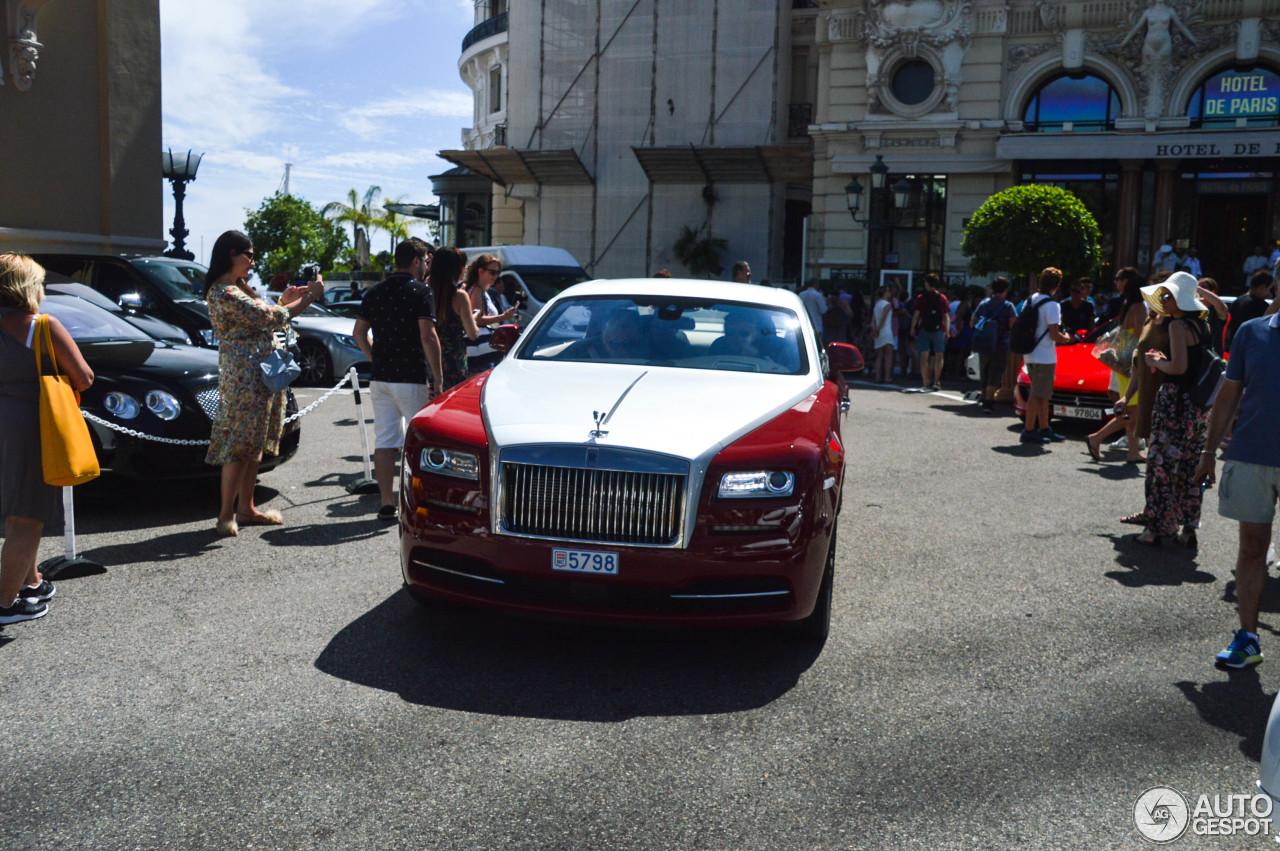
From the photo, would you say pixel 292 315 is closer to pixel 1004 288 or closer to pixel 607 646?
pixel 607 646

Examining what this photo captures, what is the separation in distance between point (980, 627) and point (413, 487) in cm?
282

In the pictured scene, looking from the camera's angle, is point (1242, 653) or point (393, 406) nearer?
point (1242, 653)

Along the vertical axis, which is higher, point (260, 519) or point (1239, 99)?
point (1239, 99)

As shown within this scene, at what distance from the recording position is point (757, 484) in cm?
477

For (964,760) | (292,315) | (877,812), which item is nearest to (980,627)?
(964,760)

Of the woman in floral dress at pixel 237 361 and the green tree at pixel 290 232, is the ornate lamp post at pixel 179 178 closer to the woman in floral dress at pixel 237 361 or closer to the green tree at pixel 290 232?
the woman in floral dress at pixel 237 361

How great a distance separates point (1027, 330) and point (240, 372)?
8.75 metres

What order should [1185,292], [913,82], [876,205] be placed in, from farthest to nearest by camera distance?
[913,82] → [876,205] → [1185,292]

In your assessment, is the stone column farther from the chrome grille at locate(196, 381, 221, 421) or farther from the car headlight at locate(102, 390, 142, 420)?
the car headlight at locate(102, 390, 142, 420)

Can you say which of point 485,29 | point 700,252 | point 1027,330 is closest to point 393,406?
point 1027,330

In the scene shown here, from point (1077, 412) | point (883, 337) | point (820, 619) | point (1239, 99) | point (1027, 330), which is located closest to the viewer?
point (820, 619)

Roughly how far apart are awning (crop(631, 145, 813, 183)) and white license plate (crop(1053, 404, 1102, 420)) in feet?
73.0

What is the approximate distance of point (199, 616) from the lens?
5527 millimetres

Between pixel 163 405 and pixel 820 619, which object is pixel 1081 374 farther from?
pixel 163 405
